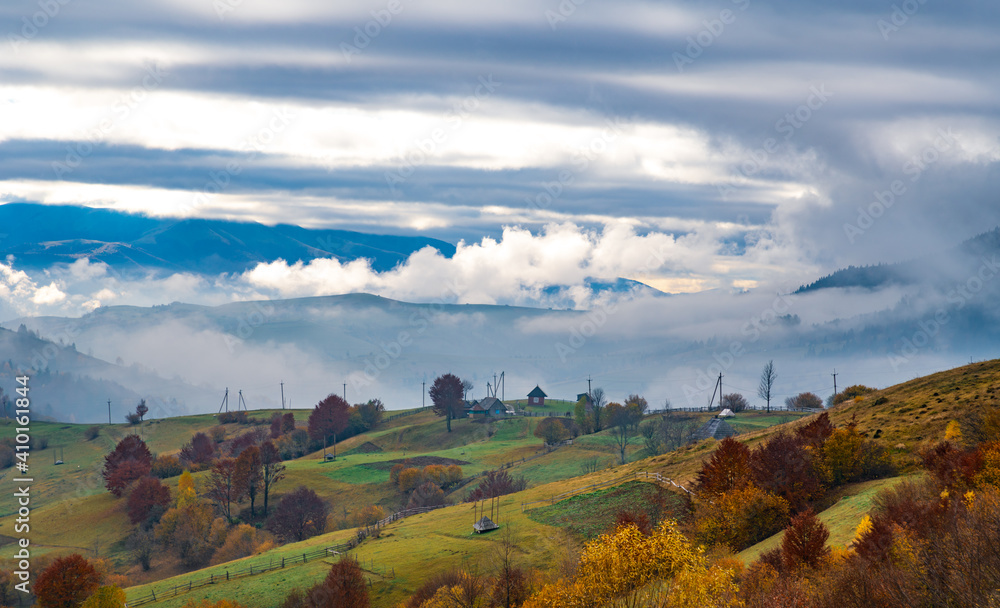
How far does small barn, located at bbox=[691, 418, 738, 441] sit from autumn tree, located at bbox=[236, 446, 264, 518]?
81868 mm

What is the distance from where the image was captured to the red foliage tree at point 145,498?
434 feet

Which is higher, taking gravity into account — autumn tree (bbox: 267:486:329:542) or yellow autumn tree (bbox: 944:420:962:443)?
yellow autumn tree (bbox: 944:420:962:443)

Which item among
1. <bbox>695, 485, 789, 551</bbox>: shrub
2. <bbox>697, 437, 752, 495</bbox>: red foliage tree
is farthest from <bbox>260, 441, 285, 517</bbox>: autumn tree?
<bbox>695, 485, 789, 551</bbox>: shrub

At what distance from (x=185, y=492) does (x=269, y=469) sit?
1547 cm

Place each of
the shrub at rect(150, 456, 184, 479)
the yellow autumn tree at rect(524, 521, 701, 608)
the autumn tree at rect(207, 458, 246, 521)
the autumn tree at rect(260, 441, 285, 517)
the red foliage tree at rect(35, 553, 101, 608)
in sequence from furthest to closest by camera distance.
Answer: the shrub at rect(150, 456, 184, 479), the autumn tree at rect(260, 441, 285, 517), the autumn tree at rect(207, 458, 246, 521), the red foliage tree at rect(35, 553, 101, 608), the yellow autumn tree at rect(524, 521, 701, 608)

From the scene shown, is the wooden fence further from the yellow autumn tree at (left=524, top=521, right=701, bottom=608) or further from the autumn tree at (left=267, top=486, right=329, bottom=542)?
the yellow autumn tree at (left=524, top=521, right=701, bottom=608)

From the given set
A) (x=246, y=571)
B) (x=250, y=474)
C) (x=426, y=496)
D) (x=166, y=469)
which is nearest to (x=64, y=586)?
(x=246, y=571)

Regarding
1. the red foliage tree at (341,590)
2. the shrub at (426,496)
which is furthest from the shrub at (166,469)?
the red foliage tree at (341,590)

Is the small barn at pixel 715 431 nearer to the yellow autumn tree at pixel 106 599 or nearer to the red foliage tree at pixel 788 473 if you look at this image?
the red foliage tree at pixel 788 473

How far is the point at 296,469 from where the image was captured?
154 meters

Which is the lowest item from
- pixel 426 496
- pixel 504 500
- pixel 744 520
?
pixel 426 496

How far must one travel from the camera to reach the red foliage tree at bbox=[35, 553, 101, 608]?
258ft

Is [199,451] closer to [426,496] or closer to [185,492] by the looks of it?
[185,492]

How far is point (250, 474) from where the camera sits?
13900 centimetres
